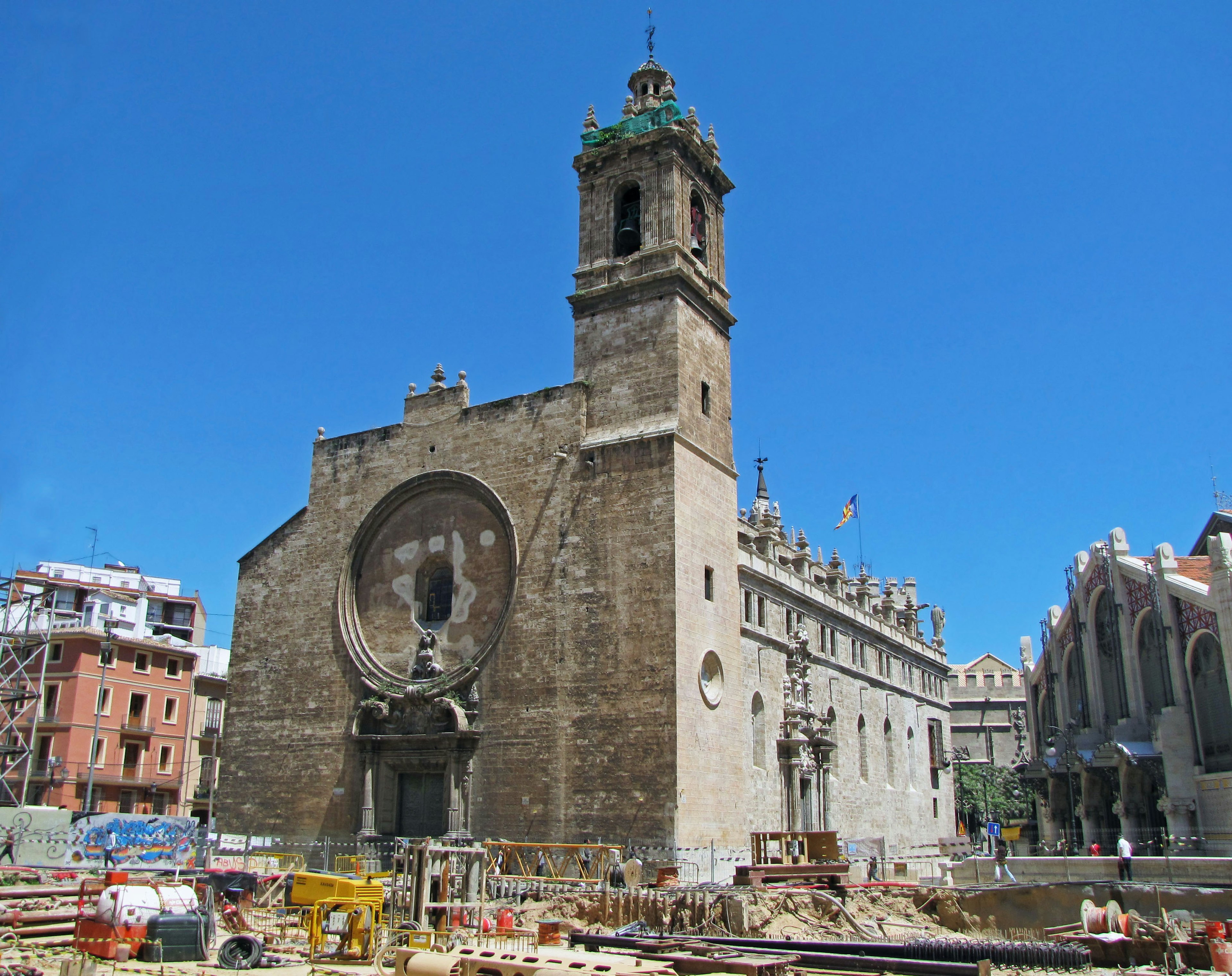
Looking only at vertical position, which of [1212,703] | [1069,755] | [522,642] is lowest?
[1069,755]

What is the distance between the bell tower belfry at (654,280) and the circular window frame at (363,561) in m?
3.71

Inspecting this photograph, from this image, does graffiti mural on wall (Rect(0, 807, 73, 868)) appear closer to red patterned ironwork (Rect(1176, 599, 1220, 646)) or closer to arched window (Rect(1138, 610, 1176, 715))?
red patterned ironwork (Rect(1176, 599, 1220, 646))

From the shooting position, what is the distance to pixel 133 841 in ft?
89.9

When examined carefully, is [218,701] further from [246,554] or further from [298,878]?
[298,878]

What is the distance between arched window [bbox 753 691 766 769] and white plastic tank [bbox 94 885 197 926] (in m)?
18.0

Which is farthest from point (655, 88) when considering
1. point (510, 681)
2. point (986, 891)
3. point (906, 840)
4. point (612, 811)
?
point (906, 840)

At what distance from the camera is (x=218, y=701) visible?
4641 cm

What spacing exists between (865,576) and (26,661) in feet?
104

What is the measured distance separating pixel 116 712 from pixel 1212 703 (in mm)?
37516

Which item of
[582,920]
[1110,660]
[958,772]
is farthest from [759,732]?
[958,772]

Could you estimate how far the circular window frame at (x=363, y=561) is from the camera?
89.7ft

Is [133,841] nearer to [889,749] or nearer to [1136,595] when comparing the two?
[889,749]

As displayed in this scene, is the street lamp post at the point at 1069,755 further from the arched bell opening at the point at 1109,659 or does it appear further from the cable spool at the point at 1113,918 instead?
the cable spool at the point at 1113,918

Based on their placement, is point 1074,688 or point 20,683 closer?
point 20,683
